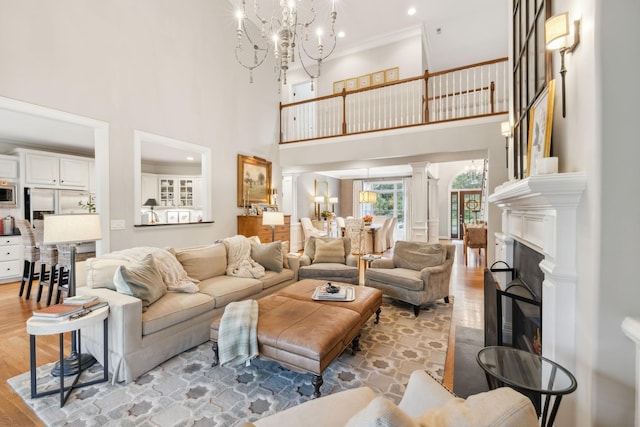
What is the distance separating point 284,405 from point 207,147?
4354mm

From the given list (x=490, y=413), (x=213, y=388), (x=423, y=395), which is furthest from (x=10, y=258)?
(x=490, y=413)

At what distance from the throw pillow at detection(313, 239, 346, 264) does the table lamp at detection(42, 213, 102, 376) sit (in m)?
2.95

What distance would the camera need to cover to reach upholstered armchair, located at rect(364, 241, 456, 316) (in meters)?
3.46

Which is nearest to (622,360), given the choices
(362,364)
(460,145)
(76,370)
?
(362,364)

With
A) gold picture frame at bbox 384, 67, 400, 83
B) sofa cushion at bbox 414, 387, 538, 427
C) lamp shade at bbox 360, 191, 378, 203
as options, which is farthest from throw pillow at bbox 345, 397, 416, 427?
lamp shade at bbox 360, 191, 378, 203

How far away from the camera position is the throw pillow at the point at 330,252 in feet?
14.7

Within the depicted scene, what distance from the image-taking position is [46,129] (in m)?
4.71

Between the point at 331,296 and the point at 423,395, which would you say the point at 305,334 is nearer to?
the point at 331,296

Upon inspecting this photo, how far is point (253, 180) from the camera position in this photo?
234 inches

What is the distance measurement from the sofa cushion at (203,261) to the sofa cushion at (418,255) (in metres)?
2.48

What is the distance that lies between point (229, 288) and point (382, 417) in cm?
276

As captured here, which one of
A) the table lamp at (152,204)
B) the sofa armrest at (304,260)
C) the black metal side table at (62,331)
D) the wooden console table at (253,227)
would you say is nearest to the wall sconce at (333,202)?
the wooden console table at (253,227)

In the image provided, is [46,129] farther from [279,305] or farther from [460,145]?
[460,145]

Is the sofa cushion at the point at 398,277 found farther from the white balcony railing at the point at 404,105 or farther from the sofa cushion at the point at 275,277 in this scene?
the white balcony railing at the point at 404,105
